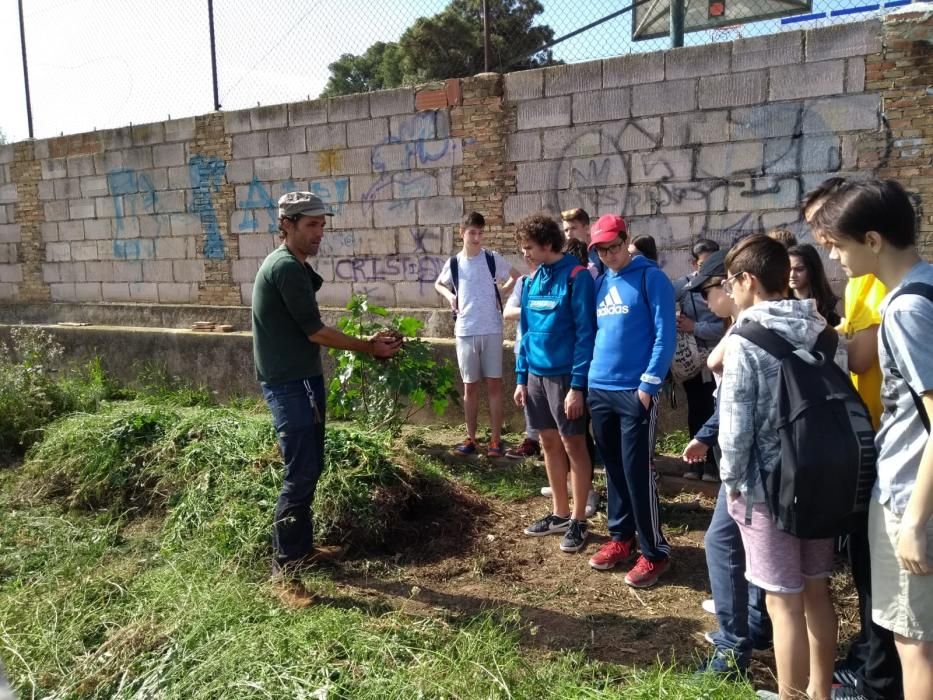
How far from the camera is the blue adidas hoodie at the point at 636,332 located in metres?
3.65

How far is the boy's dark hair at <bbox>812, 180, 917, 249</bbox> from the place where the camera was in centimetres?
215

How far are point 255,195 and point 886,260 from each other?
24.5 ft

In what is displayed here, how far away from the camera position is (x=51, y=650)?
3.01 meters

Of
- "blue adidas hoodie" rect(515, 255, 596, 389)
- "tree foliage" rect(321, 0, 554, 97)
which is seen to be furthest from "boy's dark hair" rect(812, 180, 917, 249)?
"tree foliage" rect(321, 0, 554, 97)

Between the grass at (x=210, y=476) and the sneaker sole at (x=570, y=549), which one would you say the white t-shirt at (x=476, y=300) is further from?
the sneaker sole at (x=570, y=549)

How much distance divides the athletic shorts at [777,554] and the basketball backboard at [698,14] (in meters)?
5.11

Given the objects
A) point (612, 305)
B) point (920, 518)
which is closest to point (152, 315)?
point (612, 305)

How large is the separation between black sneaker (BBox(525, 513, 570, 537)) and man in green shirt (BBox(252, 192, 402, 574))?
1372 mm

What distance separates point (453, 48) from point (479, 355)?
16.2ft

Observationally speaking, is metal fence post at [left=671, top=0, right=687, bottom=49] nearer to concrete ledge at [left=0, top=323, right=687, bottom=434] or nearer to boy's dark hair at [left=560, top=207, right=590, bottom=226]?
boy's dark hair at [left=560, top=207, right=590, bottom=226]

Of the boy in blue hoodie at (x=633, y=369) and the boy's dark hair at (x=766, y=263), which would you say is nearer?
the boy's dark hair at (x=766, y=263)

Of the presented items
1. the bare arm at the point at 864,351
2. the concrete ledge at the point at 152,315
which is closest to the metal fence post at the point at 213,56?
the concrete ledge at the point at 152,315

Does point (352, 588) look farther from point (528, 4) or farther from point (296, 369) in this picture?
point (528, 4)

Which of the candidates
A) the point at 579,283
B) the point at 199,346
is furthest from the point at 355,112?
the point at 579,283
